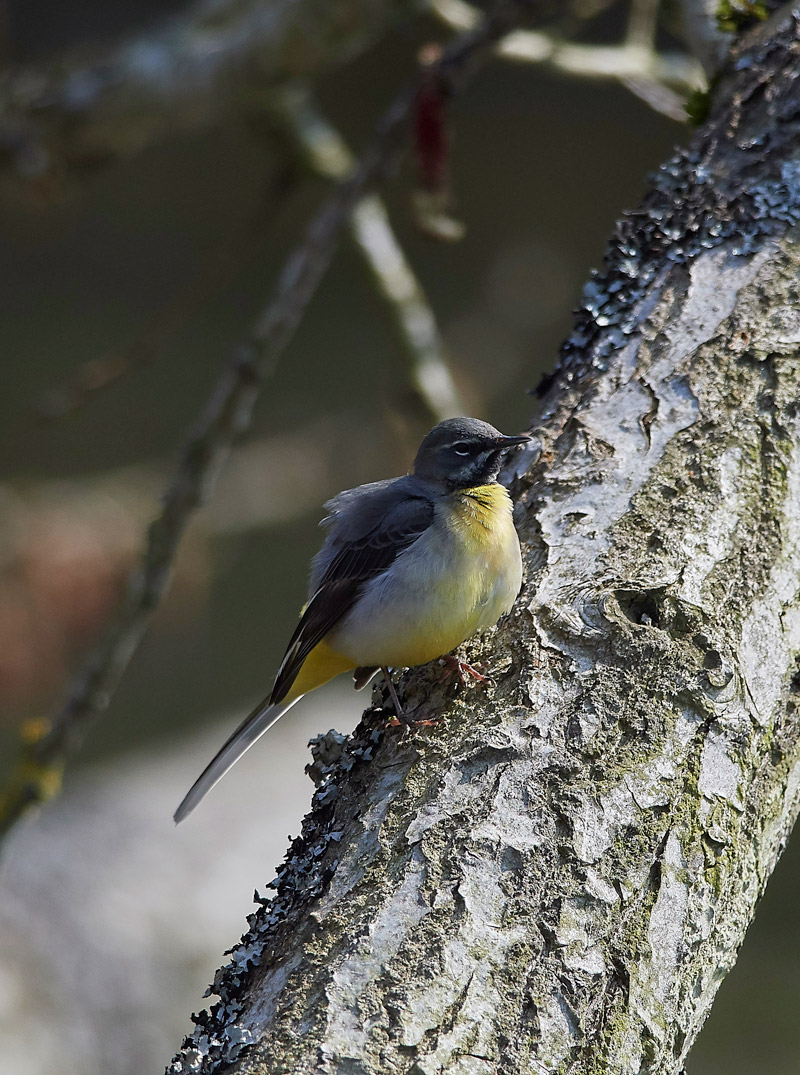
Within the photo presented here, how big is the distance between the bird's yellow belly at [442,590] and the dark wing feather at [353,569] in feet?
0.17

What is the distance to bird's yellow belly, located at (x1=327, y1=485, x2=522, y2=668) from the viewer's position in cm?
307

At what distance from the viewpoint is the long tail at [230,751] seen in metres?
3.59

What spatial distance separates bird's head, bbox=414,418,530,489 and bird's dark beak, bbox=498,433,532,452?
0.09 meters

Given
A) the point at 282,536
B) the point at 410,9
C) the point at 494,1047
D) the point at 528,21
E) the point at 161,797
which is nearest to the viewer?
the point at 494,1047

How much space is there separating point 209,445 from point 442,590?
1.59 metres

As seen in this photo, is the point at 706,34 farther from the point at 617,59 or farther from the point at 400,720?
the point at 400,720

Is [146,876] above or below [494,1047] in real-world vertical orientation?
above

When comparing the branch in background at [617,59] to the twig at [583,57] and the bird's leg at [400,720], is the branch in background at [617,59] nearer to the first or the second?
the twig at [583,57]

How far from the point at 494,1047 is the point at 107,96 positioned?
490 cm

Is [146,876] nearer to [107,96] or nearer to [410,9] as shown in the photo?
[107,96]

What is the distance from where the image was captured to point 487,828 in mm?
2287

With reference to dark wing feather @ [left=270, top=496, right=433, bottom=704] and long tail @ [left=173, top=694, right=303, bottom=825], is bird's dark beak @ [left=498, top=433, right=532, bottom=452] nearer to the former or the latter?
dark wing feather @ [left=270, top=496, right=433, bottom=704]

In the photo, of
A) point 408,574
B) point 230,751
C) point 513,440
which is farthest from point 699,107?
point 230,751

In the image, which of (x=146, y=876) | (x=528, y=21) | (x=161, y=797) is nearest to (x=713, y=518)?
(x=528, y=21)
